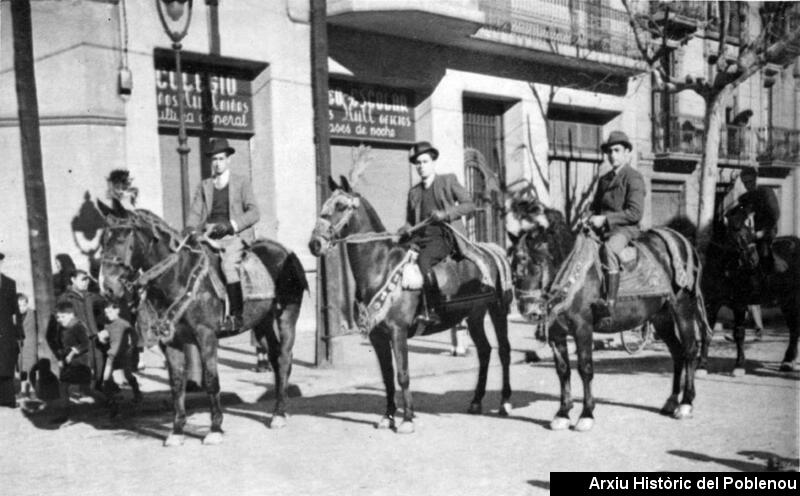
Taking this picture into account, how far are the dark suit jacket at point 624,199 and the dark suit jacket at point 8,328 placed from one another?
6.99 metres

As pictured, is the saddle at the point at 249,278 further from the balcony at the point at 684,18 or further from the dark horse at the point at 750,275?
the balcony at the point at 684,18

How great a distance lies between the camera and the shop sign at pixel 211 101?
45.6ft

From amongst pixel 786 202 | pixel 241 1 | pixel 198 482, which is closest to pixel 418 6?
pixel 241 1

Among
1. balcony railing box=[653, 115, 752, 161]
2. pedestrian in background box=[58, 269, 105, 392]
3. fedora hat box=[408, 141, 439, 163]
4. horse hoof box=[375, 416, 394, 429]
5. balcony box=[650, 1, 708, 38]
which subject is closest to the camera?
horse hoof box=[375, 416, 394, 429]

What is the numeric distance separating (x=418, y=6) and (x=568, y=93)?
753 centimetres

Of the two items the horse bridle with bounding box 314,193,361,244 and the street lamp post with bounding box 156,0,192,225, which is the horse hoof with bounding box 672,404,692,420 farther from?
the street lamp post with bounding box 156,0,192,225

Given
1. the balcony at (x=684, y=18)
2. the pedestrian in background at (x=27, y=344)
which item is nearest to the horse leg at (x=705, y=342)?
the pedestrian in background at (x=27, y=344)

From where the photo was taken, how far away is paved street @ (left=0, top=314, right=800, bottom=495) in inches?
249

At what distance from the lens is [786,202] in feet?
107

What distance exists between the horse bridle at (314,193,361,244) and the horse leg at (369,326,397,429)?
107 centimetres

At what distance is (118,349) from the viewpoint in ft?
30.6

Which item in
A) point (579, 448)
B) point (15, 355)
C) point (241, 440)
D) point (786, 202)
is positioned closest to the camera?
point (579, 448)

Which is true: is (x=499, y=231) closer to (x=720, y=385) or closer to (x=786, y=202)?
(x=720, y=385)

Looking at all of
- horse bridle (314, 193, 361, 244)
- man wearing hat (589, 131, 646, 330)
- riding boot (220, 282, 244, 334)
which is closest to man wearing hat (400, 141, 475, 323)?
horse bridle (314, 193, 361, 244)
